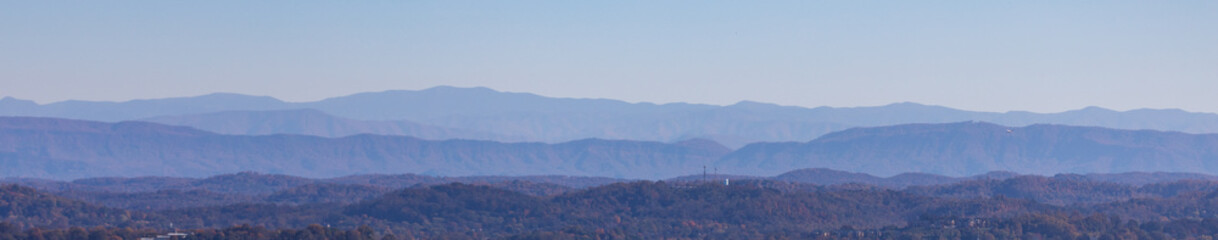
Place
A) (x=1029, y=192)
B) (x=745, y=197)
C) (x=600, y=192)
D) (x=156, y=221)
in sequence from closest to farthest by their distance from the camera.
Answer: (x=156, y=221), (x=745, y=197), (x=600, y=192), (x=1029, y=192)

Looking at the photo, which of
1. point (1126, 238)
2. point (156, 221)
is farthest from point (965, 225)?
point (156, 221)

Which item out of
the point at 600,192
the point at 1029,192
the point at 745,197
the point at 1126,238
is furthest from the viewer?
the point at 1029,192

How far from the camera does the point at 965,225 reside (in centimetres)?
12038

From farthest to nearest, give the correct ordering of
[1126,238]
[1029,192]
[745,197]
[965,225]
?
[1029,192]
[745,197]
[965,225]
[1126,238]

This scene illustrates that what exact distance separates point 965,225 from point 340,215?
168ft

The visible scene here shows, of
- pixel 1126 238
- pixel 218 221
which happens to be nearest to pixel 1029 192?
pixel 1126 238

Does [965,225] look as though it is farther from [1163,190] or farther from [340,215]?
[1163,190]

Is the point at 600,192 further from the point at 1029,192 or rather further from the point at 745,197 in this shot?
the point at 1029,192

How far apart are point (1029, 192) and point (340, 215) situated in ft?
280

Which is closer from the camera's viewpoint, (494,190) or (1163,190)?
(494,190)

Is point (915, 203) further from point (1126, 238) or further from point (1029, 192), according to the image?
point (1126, 238)

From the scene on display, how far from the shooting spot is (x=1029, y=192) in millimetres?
188625

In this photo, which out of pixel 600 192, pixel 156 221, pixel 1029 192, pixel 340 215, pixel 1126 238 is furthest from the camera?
pixel 1029 192

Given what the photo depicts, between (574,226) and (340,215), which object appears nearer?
(574,226)
